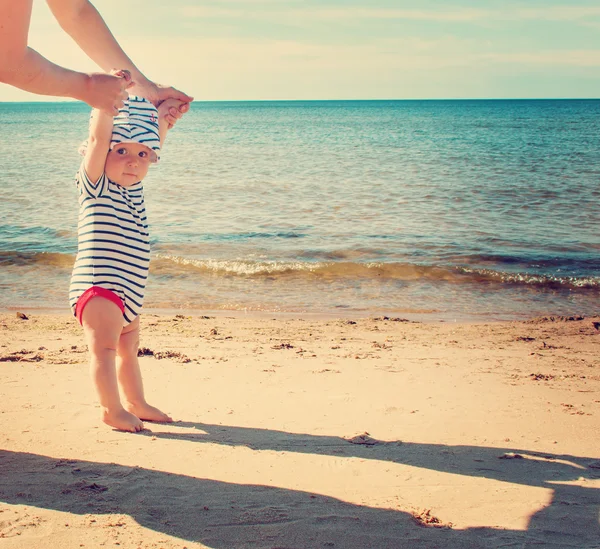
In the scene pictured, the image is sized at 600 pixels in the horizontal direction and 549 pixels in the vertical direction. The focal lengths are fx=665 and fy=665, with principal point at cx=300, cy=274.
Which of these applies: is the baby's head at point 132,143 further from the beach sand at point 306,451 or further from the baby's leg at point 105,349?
the beach sand at point 306,451

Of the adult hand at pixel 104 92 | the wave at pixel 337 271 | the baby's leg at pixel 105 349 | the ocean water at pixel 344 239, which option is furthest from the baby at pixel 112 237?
the wave at pixel 337 271

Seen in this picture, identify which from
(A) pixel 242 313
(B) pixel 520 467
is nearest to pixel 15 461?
(B) pixel 520 467

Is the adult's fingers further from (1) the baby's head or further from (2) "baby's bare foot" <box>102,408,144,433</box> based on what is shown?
(2) "baby's bare foot" <box>102,408,144,433</box>

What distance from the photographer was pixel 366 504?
2.59 meters

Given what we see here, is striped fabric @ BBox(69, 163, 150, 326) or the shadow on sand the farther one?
striped fabric @ BBox(69, 163, 150, 326)

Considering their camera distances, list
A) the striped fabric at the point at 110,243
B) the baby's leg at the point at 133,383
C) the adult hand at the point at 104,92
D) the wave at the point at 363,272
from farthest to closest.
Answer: the wave at the point at 363,272 → the baby's leg at the point at 133,383 → the striped fabric at the point at 110,243 → the adult hand at the point at 104,92

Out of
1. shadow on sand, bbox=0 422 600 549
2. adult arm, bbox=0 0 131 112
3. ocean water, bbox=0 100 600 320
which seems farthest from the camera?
ocean water, bbox=0 100 600 320

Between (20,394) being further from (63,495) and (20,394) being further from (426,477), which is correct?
(426,477)

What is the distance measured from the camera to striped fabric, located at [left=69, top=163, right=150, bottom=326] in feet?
10.1

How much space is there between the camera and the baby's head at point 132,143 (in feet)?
9.98

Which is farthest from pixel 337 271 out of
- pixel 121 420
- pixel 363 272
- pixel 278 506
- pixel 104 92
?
pixel 104 92

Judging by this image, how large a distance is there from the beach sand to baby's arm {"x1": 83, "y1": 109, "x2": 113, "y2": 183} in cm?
126

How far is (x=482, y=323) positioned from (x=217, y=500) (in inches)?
197

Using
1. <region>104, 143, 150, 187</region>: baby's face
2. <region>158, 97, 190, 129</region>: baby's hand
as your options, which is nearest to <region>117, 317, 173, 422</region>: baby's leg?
<region>104, 143, 150, 187</region>: baby's face
